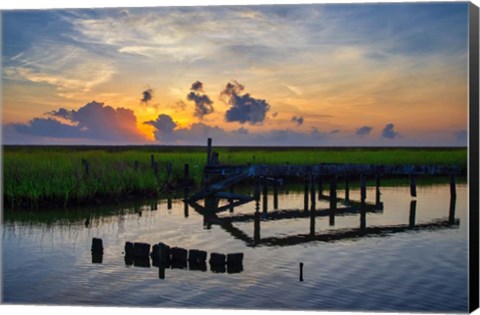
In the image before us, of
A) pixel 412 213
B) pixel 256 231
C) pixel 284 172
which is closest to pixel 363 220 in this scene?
pixel 412 213

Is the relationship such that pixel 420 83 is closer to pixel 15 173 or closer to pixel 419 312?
pixel 419 312

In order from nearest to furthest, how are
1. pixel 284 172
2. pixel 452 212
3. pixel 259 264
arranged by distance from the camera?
pixel 259 264 → pixel 284 172 → pixel 452 212

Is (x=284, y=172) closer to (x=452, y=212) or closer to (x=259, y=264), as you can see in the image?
(x=452, y=212)

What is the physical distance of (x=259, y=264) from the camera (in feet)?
34.1

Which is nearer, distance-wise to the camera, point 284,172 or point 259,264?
point 259,264

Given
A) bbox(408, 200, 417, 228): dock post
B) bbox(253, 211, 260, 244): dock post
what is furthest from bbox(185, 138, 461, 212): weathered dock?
bbox(253, 211, 260, 244): dock post

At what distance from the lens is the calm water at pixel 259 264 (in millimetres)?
8797

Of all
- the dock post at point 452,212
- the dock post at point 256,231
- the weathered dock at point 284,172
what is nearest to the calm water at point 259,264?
the dock post at point 256,231

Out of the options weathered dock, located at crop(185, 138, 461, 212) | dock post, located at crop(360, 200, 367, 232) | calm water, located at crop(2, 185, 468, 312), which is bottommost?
calm water, located at crop(2, 185, 468, 312)

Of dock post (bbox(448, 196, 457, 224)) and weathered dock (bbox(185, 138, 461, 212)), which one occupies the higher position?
weathered dock (bbox(185, 138, 461, 212))

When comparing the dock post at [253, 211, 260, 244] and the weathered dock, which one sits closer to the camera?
the dock post at [253, 211, 260, 244]

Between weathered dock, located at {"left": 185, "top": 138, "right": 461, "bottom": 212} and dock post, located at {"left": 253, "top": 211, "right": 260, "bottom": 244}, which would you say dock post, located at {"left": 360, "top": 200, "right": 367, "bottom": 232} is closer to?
weathered dock, located at {"left": 185, "top": 138, "right": 461, "bottom": 212}

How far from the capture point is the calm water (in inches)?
346

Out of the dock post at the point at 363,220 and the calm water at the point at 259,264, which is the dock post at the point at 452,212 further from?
the dock post at the point at 363,220
